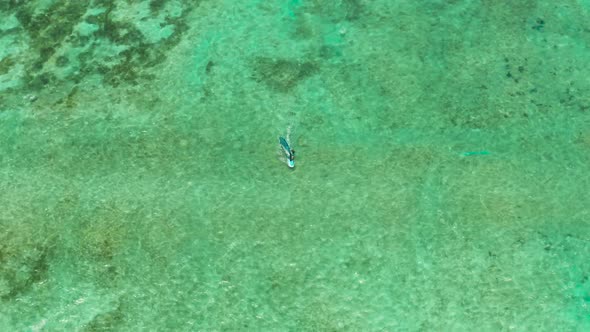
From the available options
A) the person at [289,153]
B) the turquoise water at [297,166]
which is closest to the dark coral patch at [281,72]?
the turquoise water at [297,166]

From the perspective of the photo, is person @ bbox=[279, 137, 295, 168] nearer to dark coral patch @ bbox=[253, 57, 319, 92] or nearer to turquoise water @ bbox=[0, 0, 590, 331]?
turquoise water @ bbox=[0, 0, 590, 331]

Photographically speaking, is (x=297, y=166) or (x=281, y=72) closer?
(x=297, y=166)

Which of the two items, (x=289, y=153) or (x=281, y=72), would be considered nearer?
(x=289, y=153)

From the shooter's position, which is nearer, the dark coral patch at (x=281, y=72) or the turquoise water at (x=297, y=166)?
the turquoise water at (x=297, y=166)

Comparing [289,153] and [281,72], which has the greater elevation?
[281,72]

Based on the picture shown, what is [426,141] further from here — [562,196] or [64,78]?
[64,78]

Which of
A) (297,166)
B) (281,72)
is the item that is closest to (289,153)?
(297,166)

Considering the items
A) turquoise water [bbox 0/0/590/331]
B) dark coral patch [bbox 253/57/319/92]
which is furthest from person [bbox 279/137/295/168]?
dark coral patch [bbox 253/57/319/92]

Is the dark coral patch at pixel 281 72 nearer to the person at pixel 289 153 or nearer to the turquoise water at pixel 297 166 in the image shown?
the turquoise water at pixel 297 166

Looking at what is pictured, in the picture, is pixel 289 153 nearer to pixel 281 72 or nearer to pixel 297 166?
pixel 297 166

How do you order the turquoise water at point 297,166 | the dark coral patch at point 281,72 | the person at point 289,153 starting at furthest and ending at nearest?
the dark coral patch at point 281,72 → the person at point 289,153 → the turquoise water at point 297,166
